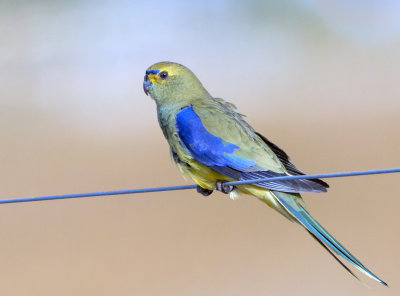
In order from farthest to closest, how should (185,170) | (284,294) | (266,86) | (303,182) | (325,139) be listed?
(266,86) < (325,139) < (284,294) < (185,170) < (303,182)

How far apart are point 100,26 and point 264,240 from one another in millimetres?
7754

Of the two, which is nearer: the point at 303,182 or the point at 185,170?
the point at 303,182

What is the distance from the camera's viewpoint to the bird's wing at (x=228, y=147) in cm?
502

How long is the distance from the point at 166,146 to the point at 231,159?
21.2ft

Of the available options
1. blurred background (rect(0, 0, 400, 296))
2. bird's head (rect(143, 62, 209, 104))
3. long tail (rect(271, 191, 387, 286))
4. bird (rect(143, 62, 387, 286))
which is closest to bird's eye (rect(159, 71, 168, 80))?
bird's head (rect(143, 62, 209, 104))

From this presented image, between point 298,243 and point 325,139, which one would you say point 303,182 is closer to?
point 298,243

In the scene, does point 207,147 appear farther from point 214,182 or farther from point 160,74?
point 160,74

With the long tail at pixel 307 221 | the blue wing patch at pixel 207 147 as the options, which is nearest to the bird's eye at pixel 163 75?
the blue wing patch at pixel 207 147

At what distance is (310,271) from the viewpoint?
8.99 meters

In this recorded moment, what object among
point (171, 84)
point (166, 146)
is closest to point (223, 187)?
point (171, 84)

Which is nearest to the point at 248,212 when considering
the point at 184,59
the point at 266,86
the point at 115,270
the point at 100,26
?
the point at 115,270

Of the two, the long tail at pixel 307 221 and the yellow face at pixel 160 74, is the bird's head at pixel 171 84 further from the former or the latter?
the long tail at pixel 307 221

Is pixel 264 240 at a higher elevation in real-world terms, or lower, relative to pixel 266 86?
lower

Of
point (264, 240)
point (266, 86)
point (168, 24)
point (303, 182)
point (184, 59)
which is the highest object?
point (168, 24)
